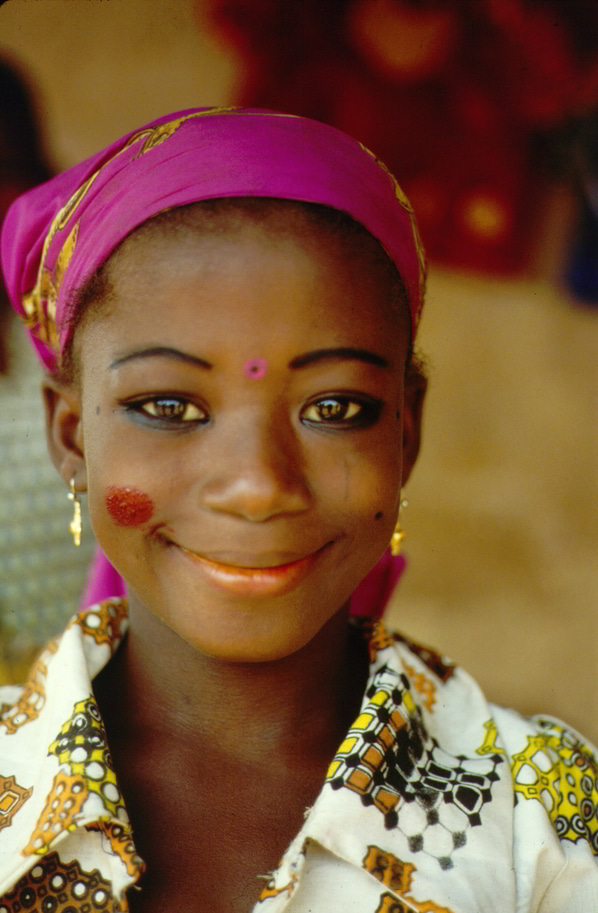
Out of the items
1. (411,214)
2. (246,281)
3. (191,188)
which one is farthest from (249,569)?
(411,214)

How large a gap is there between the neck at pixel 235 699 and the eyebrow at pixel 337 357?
16.5 inches

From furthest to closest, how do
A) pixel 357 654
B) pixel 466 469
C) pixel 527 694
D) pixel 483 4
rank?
pixel 466 469 → pixel 527 694 → pixel 483 4 → pixel 357 654

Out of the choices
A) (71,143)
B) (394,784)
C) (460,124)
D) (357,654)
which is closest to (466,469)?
(460,124)

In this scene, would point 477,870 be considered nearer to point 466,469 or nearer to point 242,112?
point 242,112

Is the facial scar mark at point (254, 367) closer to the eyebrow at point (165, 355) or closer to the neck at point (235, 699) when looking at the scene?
the eyebrow at point (165, 355)

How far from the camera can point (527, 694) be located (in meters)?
3.33

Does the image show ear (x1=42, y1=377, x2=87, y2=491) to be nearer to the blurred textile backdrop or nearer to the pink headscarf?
the pink headscarf

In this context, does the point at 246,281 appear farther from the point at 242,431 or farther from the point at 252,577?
the point at 252,577

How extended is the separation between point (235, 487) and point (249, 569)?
13 centimetres

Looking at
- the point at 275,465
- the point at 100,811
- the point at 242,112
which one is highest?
the point at 242,112

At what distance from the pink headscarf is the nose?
12.7 inches

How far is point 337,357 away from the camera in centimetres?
127

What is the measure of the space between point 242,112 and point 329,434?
19.7 inches

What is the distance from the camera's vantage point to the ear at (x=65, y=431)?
1511mm
